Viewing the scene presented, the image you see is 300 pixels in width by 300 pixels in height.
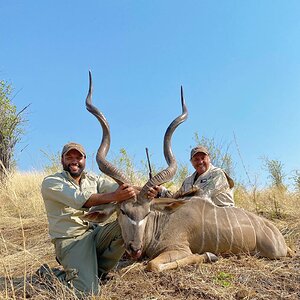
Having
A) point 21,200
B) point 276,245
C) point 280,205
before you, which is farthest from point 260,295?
point 21,200

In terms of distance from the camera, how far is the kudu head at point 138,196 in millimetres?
3604

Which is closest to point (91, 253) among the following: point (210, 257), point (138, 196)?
point (138, 196)

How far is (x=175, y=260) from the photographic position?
3.96m

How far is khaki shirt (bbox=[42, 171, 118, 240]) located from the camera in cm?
350

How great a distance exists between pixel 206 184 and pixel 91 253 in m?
1.76

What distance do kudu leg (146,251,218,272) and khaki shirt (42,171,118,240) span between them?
651 millimetres

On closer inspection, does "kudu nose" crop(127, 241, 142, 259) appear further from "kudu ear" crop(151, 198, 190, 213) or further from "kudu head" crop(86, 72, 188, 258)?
"kudu ear" crop(151, 198, 190, 213)

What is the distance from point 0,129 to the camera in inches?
430

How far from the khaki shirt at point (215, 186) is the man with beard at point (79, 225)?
1.27m

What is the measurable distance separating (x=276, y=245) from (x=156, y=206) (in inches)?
48.7

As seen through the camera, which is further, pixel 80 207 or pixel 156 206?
pixel 156 206

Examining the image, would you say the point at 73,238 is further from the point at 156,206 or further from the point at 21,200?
the point at 21,200

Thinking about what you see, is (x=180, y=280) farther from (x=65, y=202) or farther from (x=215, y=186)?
(x=215, y=186)

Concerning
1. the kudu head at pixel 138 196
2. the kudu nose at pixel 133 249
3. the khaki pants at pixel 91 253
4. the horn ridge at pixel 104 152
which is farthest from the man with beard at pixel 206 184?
the kudu nose at pixel 133 249
